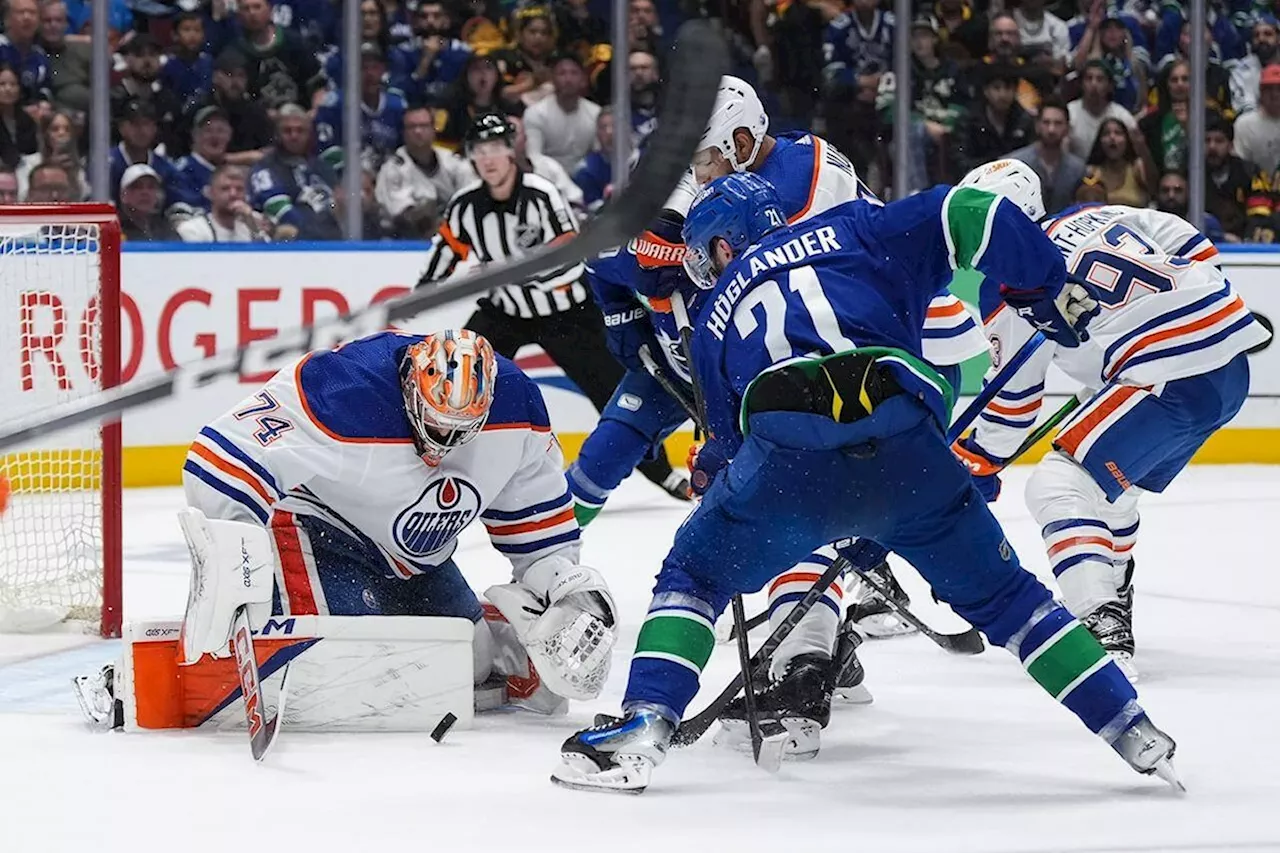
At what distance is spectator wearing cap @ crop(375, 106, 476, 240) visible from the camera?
7.60m

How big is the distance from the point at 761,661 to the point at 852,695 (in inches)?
17.8

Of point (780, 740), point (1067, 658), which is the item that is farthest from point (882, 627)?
point (1067, 658)

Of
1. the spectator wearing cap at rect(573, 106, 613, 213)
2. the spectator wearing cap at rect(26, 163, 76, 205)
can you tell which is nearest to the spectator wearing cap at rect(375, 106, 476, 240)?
the spectator wearing cap at rect(573, 106, 613, 213)

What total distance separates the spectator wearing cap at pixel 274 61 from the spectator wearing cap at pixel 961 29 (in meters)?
Answer: 2.37

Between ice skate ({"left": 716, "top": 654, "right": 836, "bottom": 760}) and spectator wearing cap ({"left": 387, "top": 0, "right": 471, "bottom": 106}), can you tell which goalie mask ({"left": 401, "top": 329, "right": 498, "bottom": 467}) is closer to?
ice skate ({"left": 716, "top": 654, "right": 836, "bottom": 760})

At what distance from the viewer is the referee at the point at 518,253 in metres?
6.50

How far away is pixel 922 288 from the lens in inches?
123

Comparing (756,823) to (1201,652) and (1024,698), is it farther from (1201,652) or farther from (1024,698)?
(1201,652)

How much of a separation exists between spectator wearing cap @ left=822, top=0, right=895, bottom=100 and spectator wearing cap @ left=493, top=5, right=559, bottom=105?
3.52 feet

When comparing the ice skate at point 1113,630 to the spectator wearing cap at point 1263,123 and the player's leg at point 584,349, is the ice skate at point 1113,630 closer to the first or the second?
the player's leg at point 584,349

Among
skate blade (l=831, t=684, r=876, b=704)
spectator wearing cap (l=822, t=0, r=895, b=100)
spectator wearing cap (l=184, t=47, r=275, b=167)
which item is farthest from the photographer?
spectator wearing cap (l=822, t=0, r=895, b=100)

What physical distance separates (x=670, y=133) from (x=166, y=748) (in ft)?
5.85

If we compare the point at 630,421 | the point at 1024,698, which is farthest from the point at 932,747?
the point at 630,421

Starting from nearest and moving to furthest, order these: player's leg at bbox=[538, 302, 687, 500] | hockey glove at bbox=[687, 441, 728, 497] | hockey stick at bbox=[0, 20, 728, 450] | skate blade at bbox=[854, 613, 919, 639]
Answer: hockey stick at bbox=[0, 20, 728, 450] → hockey glove at bbox=[687, 441, 728, 497] → skate blade at bbox=[854, 613, 919, 639] → player's leg at bbox=[538, 302, 687, 500]
